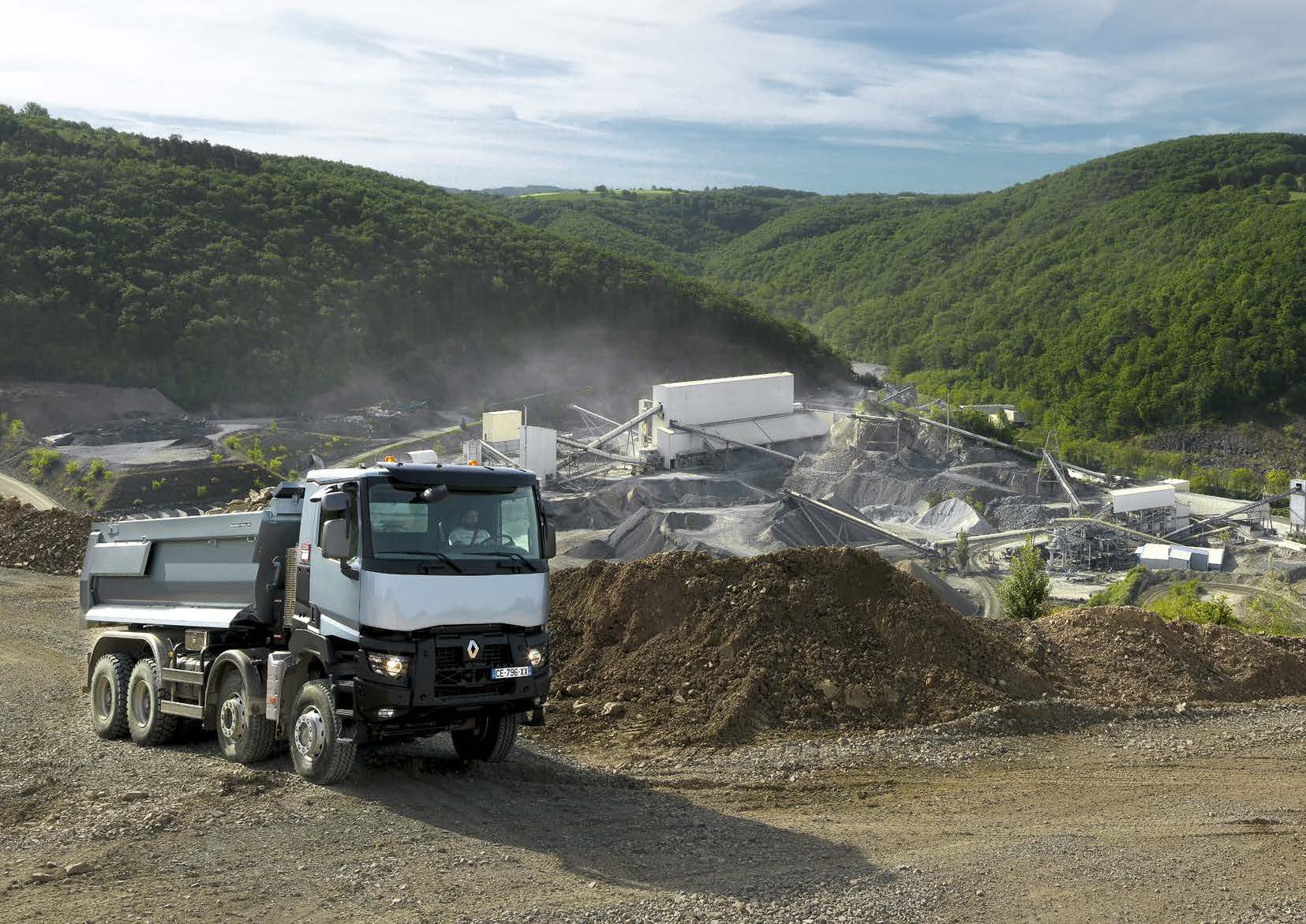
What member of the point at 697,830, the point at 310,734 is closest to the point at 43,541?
the point at 310,734

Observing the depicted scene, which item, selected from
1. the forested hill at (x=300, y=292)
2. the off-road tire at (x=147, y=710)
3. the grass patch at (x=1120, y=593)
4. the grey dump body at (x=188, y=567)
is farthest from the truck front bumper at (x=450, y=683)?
the forested hill at (x=300, y=292)

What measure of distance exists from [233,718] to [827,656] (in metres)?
6.68

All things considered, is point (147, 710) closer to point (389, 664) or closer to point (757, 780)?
point (389, 664)

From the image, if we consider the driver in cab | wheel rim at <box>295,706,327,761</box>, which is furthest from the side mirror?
wheel rim at <box>295,706,327,761</box>

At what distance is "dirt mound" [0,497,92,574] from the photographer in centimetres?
2741

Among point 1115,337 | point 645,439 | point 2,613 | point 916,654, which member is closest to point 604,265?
point 645,439

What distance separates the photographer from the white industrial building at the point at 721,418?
206ft

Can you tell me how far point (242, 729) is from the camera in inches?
434

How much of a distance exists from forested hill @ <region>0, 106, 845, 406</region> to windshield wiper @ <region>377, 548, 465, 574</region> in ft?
226

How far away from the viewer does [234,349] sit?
7738cm

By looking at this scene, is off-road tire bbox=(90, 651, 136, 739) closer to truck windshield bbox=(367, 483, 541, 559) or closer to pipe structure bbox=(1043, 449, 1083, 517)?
truck windshield bbox=(367, 483, 541, 559)

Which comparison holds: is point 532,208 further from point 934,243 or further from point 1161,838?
point 1161,838

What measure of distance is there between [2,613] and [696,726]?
588 inches

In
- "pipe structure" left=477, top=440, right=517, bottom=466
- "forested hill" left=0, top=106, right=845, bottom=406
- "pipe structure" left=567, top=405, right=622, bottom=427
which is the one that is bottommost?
"pipe structure" left=477, top=440, right=517, bottom=466
